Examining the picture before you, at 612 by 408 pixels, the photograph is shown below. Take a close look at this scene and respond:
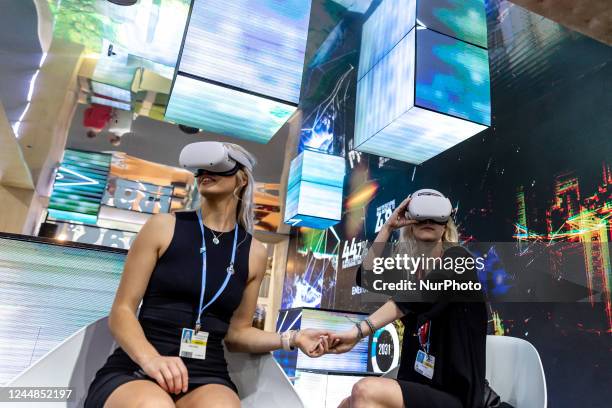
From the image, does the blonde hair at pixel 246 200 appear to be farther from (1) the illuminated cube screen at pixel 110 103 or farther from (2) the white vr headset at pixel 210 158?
(1) the illuminated cube screen at pixel 110 103

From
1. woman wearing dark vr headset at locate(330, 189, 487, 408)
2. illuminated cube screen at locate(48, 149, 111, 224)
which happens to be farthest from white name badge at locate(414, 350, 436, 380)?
illuminated cube screen at locate(48, 149, 111, 224)

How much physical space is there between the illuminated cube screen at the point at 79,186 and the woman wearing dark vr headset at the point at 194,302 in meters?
6.83

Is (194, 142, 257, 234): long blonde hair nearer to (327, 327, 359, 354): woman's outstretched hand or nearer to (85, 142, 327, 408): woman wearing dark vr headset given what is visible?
(85, 142, 327, 408): woman wearing dark vr headset

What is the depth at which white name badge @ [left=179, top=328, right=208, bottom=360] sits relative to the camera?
1.18 m

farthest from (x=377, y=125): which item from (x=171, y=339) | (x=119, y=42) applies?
(x=119, y=42)

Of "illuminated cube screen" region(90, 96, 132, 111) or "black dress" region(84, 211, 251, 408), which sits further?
"illuminated cube screen" region(90, 96, 132, 111)

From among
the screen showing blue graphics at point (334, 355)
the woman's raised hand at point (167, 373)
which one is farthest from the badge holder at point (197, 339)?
the screen showing blue graphics at point (334, 355)

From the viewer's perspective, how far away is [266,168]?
9.01m

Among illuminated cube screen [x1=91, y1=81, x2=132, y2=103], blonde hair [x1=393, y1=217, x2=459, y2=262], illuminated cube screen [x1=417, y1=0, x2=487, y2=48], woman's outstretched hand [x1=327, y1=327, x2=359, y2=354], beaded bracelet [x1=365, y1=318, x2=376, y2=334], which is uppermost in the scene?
illuminated cube screen [x1=91, y1=81, x2=132, y2=103]

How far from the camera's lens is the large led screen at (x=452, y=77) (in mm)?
3193

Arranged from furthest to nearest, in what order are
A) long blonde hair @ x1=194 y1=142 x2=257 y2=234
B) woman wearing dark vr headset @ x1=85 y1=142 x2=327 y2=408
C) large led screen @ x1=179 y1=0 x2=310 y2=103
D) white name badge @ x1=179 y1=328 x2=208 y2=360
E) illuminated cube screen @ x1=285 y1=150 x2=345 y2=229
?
1. illuminated cube screen @ x1=285 y1=150 x2=345 y2=229
2. large led screen @ x1=179 y1=0 x2=310 y2=103
3. long blonde hair @ x1=194 y1=142 x2=257 y2=234
4. white name badge @ x1=179 y1=328 x2=208 y2=360
5. woman wearing dark vr headset @ x1=85 y1=142 x2=327 y2=408

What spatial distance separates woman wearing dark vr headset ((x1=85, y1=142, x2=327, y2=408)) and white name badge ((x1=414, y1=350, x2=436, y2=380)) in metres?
0.32

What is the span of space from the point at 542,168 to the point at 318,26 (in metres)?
4.45

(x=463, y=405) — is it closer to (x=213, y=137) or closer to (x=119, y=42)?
(x=119, y=42)
